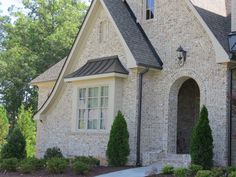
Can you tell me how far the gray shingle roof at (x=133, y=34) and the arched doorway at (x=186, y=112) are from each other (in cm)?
229

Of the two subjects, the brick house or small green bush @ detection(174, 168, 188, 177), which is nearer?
small green bush @ detection(174, 168, 188, 177)

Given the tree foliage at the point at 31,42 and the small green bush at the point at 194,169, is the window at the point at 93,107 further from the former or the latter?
the tree foliage at the point at 31,42

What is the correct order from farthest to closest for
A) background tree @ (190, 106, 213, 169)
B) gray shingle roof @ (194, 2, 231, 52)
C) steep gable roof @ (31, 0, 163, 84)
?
1. steep gable roof @ (31, 0, 163, 84)
2. gray shingle roof @ (194, 2, 231, 52)
3. background tree @ (190, 106, 213, 169)

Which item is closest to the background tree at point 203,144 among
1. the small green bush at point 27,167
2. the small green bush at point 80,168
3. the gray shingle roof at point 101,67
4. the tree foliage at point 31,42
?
the small green bush at point 80,168

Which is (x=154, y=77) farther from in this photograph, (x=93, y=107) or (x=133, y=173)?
(x=133, y=173)

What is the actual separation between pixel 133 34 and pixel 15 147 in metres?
7.02

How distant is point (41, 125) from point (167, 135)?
31.4 ft

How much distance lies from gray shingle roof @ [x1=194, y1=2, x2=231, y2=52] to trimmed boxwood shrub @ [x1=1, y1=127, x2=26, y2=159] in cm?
928

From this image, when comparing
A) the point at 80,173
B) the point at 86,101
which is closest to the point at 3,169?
the point at 80,173

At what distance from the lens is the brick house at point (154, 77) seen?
16328 mm

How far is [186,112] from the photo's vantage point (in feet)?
64.0

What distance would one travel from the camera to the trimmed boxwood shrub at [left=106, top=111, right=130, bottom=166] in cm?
1684

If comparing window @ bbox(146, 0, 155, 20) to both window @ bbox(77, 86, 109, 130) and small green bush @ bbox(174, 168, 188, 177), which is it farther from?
small green bush @ bbox(174, 168, 188, 177)

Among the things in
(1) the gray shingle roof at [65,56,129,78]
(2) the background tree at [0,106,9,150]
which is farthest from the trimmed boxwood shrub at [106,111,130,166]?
(2) the background tree at [0,106,9,150]
